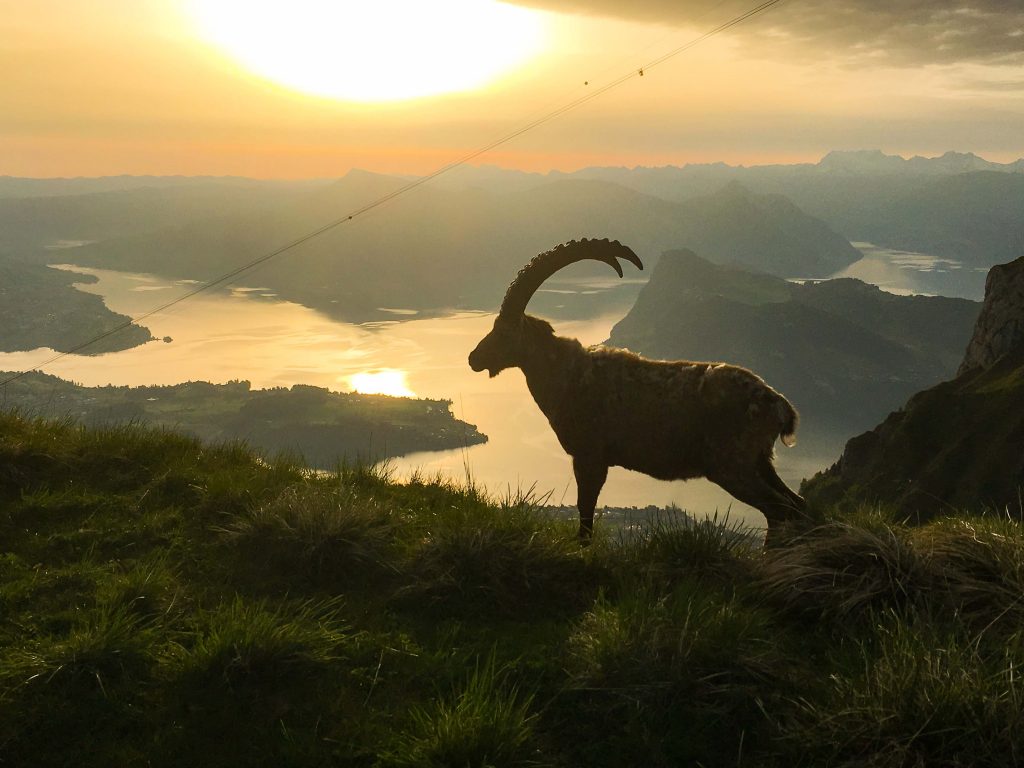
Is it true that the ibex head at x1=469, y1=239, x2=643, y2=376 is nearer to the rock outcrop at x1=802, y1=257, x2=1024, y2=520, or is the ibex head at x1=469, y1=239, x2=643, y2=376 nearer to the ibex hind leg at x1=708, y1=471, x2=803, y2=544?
the ibex hind leg at x1=708, y1=471, x2=803, y2=544

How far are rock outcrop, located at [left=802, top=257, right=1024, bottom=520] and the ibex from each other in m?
39.3

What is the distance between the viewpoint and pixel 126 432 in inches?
458

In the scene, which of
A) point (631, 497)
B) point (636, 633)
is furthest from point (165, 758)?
point (631, 497)

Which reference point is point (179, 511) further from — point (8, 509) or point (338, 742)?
point (338, 742)

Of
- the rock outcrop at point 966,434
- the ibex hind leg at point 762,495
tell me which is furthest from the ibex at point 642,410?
the rock outcrop at point 966,434

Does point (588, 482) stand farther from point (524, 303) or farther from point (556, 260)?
point (556, 260)

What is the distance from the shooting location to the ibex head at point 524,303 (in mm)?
11320

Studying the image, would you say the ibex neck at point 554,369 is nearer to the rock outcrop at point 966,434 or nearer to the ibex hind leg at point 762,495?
the ibex hind leg at point 762,495

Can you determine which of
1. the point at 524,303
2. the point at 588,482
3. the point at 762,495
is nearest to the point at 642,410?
the point at 588,482

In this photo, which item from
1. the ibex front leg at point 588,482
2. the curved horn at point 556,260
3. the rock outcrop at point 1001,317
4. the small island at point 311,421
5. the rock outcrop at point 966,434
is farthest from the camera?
the small island at point 311,421

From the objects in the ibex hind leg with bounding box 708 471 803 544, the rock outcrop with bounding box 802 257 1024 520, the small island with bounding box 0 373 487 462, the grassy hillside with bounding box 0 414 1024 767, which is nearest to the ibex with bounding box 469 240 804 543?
the ibex hind leg with bounding box 708 471 803 544

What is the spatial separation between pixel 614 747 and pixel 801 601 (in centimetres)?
261

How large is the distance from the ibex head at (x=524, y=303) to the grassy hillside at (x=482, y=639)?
3.49 m

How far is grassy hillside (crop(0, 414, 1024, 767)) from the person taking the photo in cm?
493
